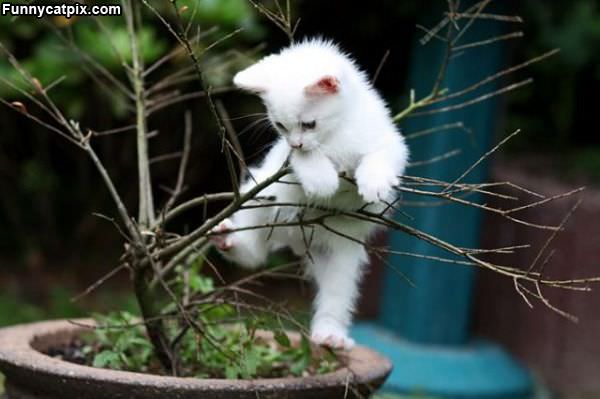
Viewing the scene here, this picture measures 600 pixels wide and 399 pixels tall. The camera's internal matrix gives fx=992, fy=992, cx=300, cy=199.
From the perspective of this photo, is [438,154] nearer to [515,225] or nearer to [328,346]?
[515,225]

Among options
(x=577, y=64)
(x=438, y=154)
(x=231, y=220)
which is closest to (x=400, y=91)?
(x=577, y=64)

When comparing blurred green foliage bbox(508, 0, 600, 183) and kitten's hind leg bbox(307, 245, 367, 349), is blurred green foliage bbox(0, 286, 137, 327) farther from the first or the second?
kitten's hind leg bbox(307, 245, 367, 349)

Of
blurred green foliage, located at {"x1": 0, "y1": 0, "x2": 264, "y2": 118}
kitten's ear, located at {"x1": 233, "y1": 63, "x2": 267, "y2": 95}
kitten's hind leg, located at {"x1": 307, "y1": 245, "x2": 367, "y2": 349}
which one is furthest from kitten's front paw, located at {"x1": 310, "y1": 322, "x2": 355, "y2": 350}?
blurred green foliage, located at {"x1": 0, "y1": 0, "x2": 264, "y2": 118}

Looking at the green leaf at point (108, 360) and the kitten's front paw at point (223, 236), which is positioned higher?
the kitten's front paw at point (223, 236)

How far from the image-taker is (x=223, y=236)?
2254 millimetres

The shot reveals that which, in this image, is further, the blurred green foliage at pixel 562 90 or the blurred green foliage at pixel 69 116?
the blurred green foliage at pixel 562 90

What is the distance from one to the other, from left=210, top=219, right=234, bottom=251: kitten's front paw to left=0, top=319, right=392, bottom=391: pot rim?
0.35m

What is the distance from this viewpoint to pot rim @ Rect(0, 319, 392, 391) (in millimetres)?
1931

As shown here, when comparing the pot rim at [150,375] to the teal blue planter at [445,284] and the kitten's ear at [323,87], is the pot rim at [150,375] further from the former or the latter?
the teal blue planter at [445,284]

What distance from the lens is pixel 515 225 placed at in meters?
4.93

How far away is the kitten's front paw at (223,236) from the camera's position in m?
2.20

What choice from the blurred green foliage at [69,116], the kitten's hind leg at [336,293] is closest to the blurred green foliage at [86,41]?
the blurred green foliage at [69,116]

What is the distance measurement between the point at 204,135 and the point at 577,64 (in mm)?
2139

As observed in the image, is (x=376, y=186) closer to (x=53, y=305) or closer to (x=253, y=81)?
(x=253, y=81)
